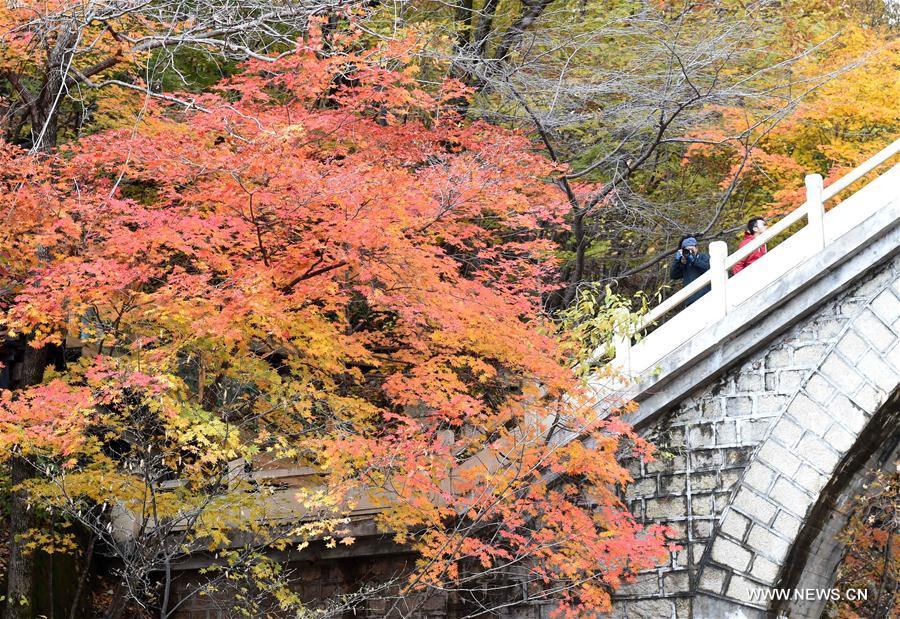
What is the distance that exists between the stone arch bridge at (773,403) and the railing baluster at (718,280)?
1 cm

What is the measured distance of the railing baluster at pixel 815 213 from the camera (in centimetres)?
1130

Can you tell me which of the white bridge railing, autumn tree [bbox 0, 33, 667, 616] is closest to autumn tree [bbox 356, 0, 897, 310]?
the white bridge railing

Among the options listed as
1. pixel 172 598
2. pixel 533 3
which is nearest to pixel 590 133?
pixel 533 3

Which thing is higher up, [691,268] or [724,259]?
[724,259]

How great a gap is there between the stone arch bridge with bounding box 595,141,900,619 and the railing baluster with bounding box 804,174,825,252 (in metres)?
0.01

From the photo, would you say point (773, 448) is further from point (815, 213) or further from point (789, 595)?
point (815, 213)

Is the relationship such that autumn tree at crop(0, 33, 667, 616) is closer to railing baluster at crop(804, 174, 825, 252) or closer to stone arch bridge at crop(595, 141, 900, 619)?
stone arch bridge at crop(595, 141, 900, 619)

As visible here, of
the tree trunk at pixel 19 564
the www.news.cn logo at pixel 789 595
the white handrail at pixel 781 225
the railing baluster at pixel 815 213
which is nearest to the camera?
the white handrail at pixel 781 225

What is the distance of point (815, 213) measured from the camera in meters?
11.4

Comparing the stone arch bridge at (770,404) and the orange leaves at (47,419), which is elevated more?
the stone arch bridge at (770,404)

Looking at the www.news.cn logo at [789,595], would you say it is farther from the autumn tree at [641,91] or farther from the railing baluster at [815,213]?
the autumn tree at [641,91]

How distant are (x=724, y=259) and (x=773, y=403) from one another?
1624 mm

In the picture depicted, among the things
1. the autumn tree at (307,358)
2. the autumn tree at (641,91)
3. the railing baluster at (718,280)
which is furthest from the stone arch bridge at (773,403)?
the autumn tree at (641,91)

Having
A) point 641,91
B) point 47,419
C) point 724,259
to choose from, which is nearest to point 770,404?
point 724,259
